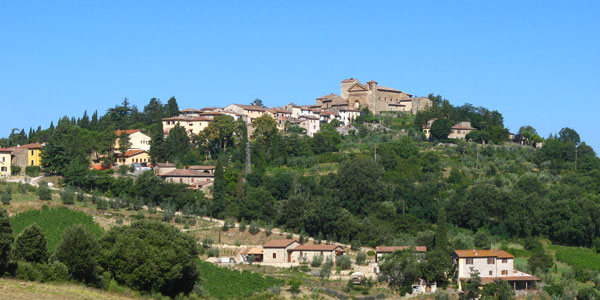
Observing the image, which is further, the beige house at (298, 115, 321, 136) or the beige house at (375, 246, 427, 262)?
the beige house at (298, 115, 321, 136)

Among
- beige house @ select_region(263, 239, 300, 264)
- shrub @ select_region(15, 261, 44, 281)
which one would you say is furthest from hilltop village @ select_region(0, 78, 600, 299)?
shrub @ select_region(15, 261, 44, 281)

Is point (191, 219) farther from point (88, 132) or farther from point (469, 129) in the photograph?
point (469, 129)

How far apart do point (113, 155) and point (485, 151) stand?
3800 centimetres

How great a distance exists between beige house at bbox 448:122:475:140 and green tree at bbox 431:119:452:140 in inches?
55.2

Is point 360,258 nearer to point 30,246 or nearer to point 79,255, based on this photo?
point 79,255

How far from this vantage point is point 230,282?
46.8 metres

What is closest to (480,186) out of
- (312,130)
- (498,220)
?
(498,220)

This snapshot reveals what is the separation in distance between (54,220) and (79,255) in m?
23.0

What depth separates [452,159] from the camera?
79312 millimetres

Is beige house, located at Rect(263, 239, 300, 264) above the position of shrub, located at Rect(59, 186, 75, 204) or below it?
below

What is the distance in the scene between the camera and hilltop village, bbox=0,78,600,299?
50.4 metres

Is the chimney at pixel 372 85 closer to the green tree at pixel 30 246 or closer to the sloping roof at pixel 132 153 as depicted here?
the sloping roof at pixel 132 153

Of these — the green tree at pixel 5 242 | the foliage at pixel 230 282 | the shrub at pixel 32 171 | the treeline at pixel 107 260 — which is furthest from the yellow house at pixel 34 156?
the green tree at pixel 5 242

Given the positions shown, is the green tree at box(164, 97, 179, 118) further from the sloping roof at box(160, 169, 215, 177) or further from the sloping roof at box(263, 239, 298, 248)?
the sloping roof at box(263, 239, 298, 248)
